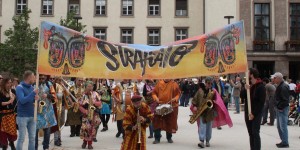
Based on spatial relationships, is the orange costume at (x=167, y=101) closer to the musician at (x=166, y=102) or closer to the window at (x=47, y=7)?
the musician at (x=166, y=102)

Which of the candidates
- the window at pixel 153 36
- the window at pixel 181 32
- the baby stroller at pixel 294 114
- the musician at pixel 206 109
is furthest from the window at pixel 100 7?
the musician at pixel 206 109

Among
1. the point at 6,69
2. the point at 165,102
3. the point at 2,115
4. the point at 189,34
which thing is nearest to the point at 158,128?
the point at 165,102

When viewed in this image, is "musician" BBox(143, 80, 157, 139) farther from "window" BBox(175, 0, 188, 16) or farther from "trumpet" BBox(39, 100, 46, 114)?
"window" BBox(175, 0, 188, 16)

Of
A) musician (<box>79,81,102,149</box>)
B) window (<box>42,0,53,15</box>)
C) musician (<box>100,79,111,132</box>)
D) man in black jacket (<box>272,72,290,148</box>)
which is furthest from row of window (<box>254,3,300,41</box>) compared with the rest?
musician (<box>79,81,102,149</box>)

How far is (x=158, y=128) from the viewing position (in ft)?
37.2

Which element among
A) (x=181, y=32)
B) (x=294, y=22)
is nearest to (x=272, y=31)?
(x=294, y=22)

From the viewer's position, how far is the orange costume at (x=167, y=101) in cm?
1130

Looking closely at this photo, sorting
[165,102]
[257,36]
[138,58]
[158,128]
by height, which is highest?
[257,36]

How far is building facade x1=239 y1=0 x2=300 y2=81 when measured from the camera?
37.1m

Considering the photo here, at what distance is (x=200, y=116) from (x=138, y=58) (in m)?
2.90

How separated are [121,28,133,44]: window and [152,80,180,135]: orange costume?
31183 mm

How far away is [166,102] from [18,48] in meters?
26.6

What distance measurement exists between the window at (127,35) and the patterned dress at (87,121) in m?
31.5

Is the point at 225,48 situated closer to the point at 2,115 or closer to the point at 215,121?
the point at 215,121
